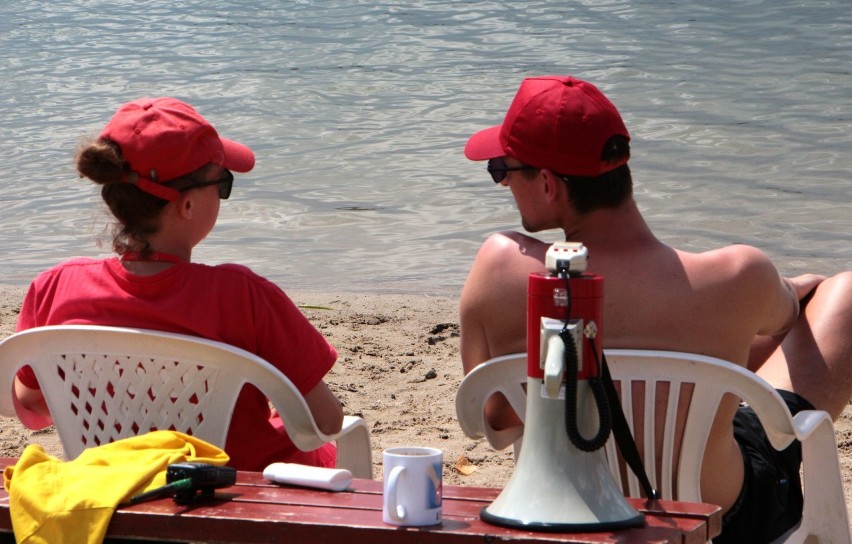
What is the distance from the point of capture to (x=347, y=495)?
6.45 ft

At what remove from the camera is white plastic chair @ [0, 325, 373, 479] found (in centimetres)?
238

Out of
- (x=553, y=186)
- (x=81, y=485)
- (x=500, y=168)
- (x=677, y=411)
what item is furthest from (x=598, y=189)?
(x=81, y=485)

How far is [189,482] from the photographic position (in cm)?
191

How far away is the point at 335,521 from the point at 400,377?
327cm

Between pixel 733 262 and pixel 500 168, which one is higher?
pixel 500 168

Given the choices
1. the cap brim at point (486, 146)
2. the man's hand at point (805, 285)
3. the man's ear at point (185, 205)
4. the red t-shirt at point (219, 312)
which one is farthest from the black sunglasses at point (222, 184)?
the man's hand at point (805, 285)

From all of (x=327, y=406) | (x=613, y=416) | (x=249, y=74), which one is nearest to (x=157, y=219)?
(x=327, y=406)

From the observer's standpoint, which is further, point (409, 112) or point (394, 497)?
point (409, 112)

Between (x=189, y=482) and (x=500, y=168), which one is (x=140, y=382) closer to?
(x=189, y=482)

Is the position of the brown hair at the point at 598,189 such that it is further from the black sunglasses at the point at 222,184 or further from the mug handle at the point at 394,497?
the mug handle at the point at 394,497

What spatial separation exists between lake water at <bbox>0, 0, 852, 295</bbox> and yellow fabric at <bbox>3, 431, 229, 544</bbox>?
1.69 m

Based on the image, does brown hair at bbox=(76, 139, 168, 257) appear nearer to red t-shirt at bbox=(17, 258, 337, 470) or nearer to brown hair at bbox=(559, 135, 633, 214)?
red t-shirt at bbox=(17, 258, 337, 470)

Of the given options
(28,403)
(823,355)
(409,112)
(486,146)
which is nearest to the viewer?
(486,146)

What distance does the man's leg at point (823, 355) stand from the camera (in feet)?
9.37
